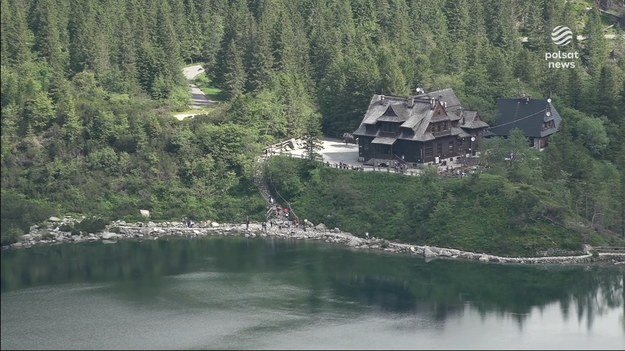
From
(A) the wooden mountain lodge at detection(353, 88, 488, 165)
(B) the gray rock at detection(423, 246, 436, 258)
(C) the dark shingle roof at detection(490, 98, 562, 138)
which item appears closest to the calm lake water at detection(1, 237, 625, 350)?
(B) the gray rock at detection(423, 246, 436, 258)

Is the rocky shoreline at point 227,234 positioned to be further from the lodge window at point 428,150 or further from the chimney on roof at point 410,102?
the chimney on roof at point 410,102

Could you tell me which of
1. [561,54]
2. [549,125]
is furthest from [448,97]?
[561,54]

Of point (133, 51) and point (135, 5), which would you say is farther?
point (135, 5)

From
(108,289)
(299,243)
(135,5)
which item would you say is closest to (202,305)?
(108,289)

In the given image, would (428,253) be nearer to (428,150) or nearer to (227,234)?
(428,150)

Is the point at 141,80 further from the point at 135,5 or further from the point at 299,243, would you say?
the point at 299,243

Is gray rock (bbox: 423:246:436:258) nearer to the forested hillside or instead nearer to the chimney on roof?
the forested hillside
